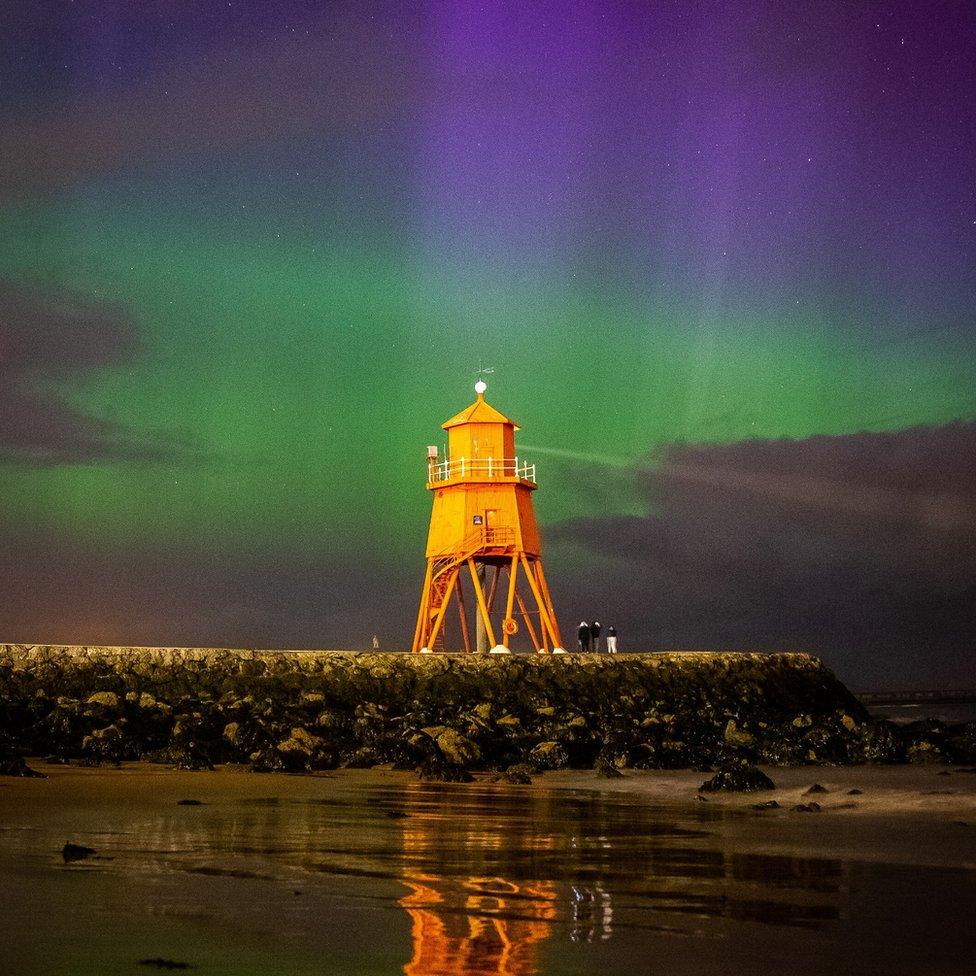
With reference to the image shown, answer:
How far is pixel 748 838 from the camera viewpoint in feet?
37.3

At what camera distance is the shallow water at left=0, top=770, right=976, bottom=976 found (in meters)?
5.81

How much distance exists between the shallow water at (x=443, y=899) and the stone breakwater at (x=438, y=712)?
6.71 meters

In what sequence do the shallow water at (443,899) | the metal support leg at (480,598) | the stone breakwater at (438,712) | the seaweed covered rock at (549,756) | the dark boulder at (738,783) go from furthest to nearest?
the metal support leg at (480,598), the seaweed covered rock at (549,756), the stone breakwater at (438,712), the dark boulder at (738,783), the shallow water at (443,899)

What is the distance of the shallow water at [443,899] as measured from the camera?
5812mm

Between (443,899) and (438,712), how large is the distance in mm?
21212

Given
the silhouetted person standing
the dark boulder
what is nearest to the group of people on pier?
the silhouetted person standing

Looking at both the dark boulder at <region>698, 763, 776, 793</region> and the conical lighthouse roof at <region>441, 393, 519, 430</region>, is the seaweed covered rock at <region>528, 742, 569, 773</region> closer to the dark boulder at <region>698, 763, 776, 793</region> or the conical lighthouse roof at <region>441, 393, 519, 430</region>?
the dark boulder at <region>698, 763, 776, 793</region>

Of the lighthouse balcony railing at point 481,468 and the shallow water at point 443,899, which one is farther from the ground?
the lighthouse balcony railing at point 481,468

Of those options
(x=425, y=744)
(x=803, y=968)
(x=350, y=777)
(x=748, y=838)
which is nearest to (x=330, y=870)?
(x=803, y=968)

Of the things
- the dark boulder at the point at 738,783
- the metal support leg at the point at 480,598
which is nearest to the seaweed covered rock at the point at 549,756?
the dark boulder at the point at 738,783

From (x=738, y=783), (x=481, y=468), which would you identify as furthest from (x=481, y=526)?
(x=738, y=783)

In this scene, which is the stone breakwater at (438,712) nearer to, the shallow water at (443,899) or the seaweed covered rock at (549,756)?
the seaweed covered rock at (549,756)

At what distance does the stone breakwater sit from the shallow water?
22.0 feet

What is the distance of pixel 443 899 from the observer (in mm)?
7371
